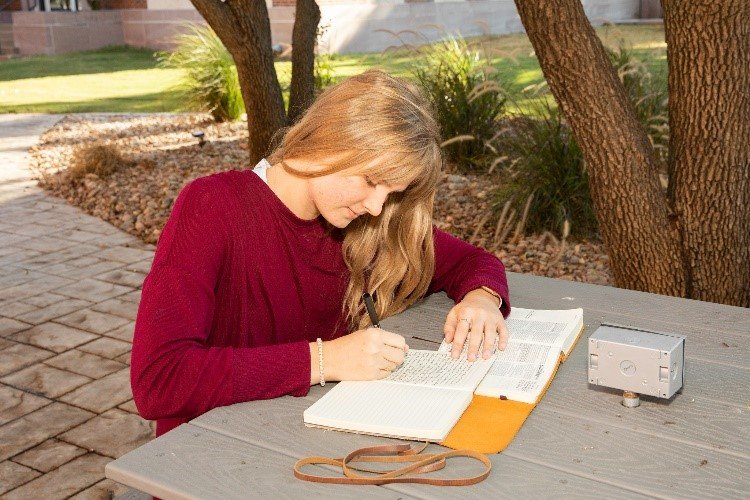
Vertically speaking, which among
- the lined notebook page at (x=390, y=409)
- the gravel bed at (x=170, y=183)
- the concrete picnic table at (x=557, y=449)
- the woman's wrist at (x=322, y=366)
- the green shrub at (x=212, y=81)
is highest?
the green shrub at (x=212, y=81)

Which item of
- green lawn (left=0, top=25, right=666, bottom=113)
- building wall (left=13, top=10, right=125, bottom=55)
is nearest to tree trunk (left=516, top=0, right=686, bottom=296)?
green lawn (left=0, top=25, right=666, bottom=113)

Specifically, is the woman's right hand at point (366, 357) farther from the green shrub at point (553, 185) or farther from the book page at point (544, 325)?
the green shrub at point (553, 185)

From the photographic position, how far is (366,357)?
6.21 feet

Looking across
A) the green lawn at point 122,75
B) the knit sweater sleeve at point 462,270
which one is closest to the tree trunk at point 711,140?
the knit sweater sleeve at point 462,270

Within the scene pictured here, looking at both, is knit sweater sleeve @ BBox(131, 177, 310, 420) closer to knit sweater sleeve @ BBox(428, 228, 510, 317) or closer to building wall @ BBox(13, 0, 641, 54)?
knit sweater sleeve @ BBox(428, 228, 510, 317)

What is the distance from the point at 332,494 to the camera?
4.81ft

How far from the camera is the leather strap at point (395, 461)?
1490 millimetres

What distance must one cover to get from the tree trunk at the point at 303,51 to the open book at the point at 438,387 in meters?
5.32

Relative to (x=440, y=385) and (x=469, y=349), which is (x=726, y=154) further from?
(x=440, y=385)

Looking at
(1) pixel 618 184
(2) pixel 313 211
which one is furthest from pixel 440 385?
(1) pixel 618 184

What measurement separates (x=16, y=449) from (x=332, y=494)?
2.44 m

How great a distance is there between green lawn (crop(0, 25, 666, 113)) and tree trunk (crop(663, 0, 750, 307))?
7.05 metres

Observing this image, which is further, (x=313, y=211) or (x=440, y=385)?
(x=313, y=211)

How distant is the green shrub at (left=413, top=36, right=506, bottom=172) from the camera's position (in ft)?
24.0
